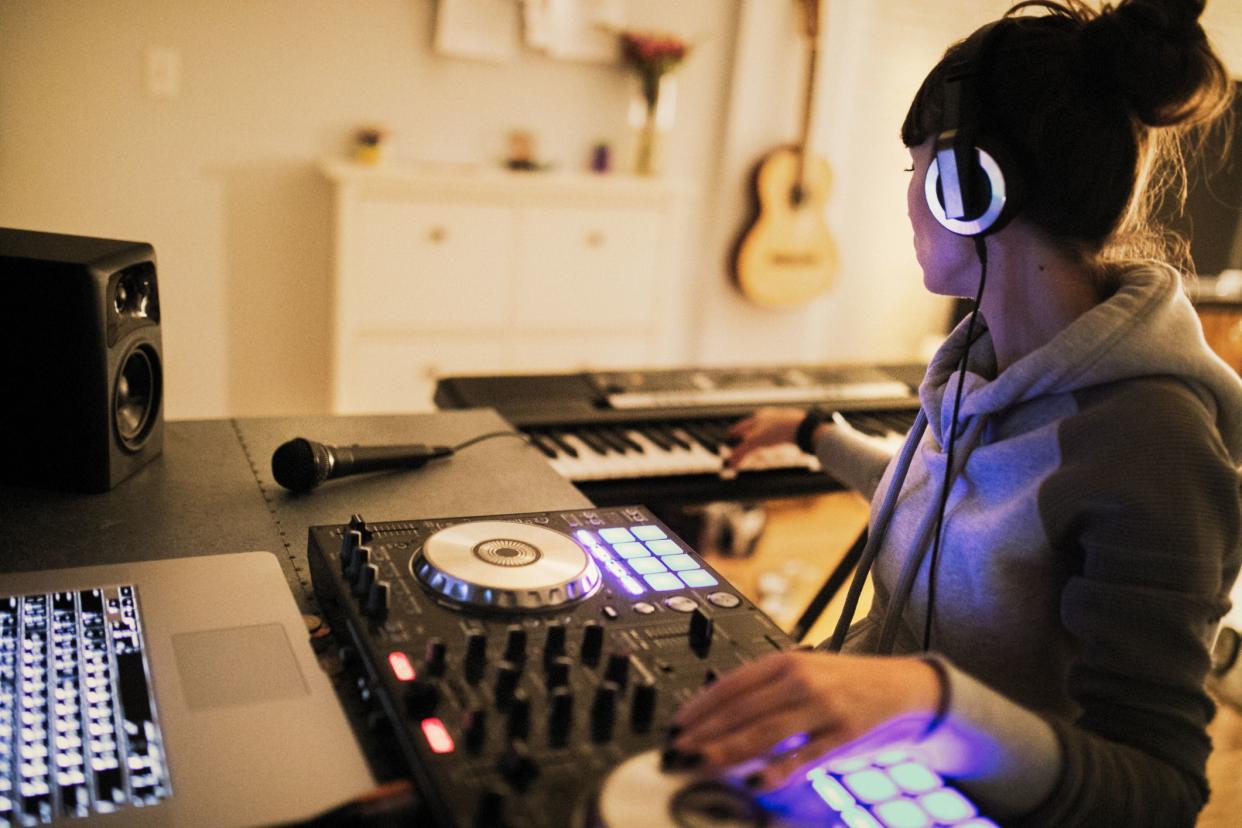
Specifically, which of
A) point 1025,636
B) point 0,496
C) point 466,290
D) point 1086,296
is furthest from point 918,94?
point 466,290

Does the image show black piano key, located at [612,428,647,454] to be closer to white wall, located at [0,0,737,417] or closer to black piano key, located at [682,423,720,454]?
black piano key, located at [682,423,720,454]

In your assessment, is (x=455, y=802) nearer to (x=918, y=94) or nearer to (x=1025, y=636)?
(x=1025, y=636)

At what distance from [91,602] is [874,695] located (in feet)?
1.91

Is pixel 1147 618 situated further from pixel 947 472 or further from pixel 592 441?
pixel 592 441

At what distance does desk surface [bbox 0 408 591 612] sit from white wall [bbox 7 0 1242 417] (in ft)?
6.24

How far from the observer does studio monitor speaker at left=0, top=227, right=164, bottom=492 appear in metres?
1.02

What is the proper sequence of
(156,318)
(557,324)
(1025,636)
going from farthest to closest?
(557,324) < (156,318) < (1025,636)

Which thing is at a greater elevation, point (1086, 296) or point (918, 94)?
point (918, 94)

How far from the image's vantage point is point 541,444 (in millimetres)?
1774

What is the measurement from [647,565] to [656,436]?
988 millimetres

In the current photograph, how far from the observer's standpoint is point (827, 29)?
3.55 meters

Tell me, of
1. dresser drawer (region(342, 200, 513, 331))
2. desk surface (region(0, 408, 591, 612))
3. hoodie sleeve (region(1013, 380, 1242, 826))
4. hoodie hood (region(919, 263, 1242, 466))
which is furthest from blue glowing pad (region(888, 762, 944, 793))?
dresser drawer (region(342, 200, 513, 331))

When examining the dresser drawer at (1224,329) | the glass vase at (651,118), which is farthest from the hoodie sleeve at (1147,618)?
the glass vase at (651,118)

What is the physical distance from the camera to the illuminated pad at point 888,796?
23.8 inches
